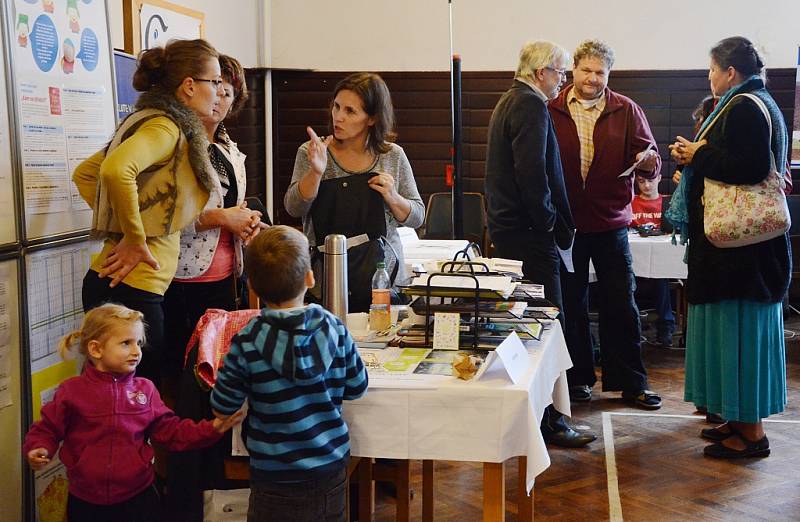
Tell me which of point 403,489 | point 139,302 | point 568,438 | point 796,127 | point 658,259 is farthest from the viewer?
point 796,127

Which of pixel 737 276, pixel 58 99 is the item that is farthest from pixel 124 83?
pixel 737 276

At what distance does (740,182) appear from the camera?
3654 millimetres

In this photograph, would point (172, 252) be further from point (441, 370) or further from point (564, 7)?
point (564, 7)

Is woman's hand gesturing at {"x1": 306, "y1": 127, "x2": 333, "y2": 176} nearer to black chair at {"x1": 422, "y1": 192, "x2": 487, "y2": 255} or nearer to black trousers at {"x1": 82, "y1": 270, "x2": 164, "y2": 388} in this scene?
black trousers at {"x1": 82, "y1": 270, "x2": 164, "y2": 388}

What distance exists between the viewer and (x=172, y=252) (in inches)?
105

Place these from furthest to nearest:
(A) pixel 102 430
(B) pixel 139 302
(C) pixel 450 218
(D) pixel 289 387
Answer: (C) pixel 450 218 < (B) pixel 139 302 < (A) pixel 102 430 < (D) pixel 289 387

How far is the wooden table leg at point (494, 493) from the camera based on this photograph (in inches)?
85.1

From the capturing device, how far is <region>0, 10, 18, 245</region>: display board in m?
2.57

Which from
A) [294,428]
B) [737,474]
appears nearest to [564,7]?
[737,474]

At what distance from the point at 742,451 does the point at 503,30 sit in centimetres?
455

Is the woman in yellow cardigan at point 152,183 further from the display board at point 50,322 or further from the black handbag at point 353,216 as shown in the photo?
the black handbag at point 353,216

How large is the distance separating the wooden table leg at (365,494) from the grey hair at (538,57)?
1832 millimetres

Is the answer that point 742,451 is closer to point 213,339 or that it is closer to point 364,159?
point 364,159

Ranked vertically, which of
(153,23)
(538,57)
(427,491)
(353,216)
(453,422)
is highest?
(153,23)
